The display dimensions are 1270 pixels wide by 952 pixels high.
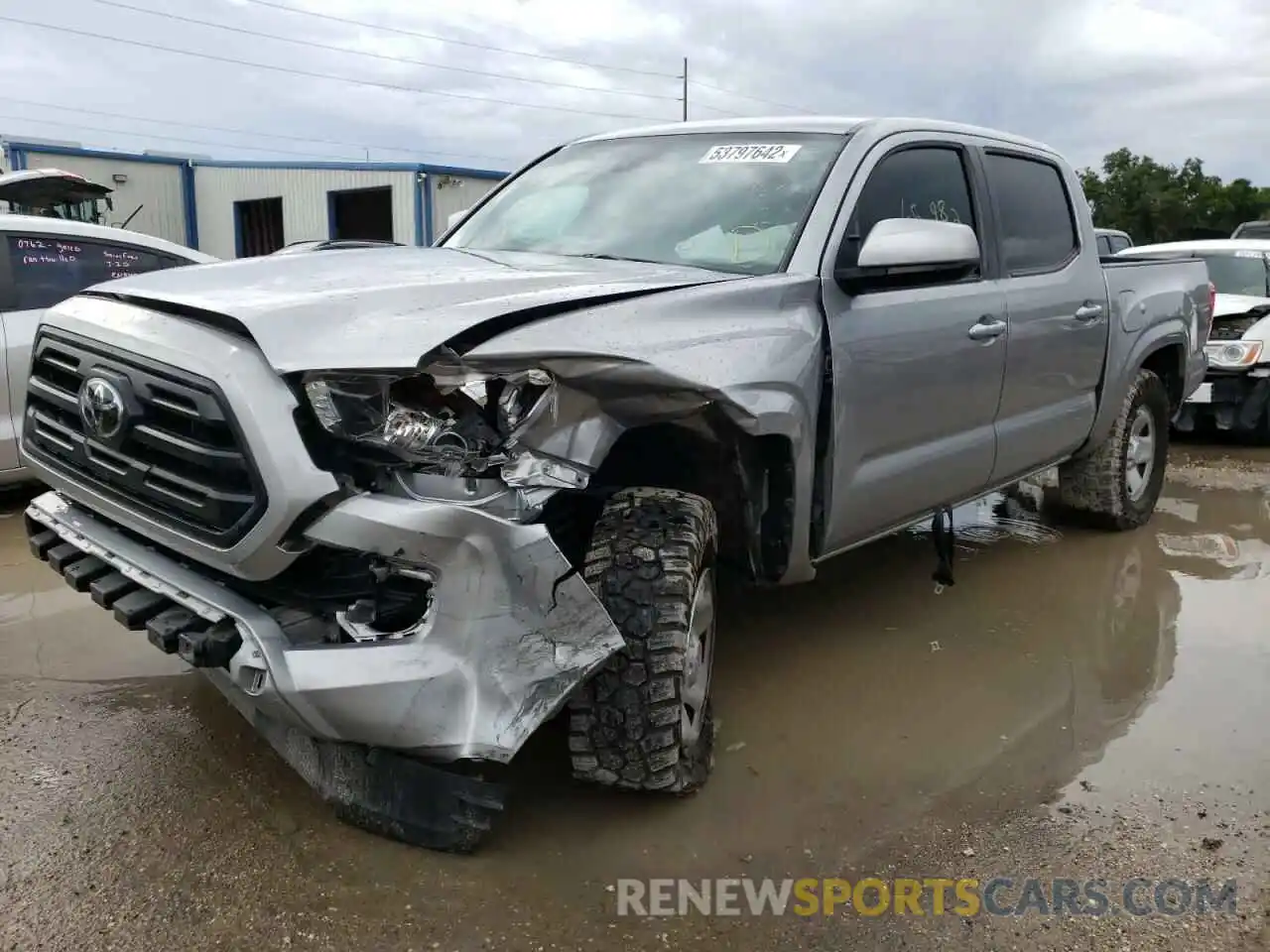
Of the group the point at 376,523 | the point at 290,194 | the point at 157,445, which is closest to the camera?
the point at 376,523

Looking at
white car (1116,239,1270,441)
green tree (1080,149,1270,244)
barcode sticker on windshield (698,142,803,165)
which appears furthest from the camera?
green tree (1080,149,1270,244)

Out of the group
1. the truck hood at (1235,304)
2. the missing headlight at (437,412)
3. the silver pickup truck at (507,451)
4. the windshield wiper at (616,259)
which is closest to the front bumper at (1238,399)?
the truck hood at (1235,304)

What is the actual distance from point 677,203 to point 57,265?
3.71 metres

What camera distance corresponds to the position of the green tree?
42094 mm

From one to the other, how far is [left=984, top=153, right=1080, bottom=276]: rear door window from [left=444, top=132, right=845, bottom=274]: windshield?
104 centimetres

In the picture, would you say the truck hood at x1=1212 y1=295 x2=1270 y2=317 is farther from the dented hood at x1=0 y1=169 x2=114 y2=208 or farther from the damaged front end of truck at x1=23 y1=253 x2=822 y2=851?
the dented hood at x1=0 y1=169 x2=114 y2=208

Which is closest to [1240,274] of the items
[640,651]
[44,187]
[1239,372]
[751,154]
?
[1239,372]

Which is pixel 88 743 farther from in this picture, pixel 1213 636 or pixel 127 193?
pixel 127 193

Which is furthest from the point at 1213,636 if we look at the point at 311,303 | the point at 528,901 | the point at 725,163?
the point at 311,303

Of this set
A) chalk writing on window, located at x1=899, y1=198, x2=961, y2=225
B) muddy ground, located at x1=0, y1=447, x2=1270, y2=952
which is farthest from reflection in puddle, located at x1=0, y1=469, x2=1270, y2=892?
chalk writing on window, located at x1=899, y1=198, x2=961, y2=225

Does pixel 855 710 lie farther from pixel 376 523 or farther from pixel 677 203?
pixel 376 523

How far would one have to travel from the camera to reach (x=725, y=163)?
12.1 feet

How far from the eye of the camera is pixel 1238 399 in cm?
850

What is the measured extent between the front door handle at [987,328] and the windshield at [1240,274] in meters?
6.39
